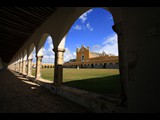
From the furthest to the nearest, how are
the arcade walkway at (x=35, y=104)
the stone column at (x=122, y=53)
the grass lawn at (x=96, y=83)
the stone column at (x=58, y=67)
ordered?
the grass lawn at (x=96, y=83), the stone column at (x=58, y=67), the arcade walkway at (x=35, y=104), the stone column at (x=122, y=53)

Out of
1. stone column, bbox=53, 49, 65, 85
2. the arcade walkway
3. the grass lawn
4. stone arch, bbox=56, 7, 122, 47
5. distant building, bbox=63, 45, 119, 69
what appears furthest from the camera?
distant building, bbox=63, 45, 119, 69

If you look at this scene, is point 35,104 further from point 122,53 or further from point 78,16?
point 78,16

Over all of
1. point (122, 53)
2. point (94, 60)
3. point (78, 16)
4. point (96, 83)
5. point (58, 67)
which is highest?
point (78, 16)

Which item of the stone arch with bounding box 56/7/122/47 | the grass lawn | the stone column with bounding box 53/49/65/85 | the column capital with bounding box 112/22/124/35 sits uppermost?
the stone arch with bounding box 56/7/122/47

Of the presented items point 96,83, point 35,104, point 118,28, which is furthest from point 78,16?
point 96,83

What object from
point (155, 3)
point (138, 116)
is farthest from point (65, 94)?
point (155, 3)

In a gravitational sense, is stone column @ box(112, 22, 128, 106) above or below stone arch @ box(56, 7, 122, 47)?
below

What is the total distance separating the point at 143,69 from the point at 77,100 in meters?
2.21

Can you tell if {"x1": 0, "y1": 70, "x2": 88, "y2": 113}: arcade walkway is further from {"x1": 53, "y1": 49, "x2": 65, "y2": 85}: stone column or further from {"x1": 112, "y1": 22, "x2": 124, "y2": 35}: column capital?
{"x1": 112, "y1": 22, "x2": 124, "y2": 35}: column capital

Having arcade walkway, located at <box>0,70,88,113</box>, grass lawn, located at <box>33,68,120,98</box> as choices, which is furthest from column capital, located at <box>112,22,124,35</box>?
grass lawn, located at <box>33,68,120,98</box>

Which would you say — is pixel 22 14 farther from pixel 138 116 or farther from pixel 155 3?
pixel 138 116

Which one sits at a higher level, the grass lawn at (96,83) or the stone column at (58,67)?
the stone column at (58,67)

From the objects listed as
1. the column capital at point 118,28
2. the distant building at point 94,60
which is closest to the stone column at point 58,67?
the column capital at point 118,28

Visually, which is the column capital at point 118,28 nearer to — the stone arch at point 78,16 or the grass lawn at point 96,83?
the stone arch at point 78,16
